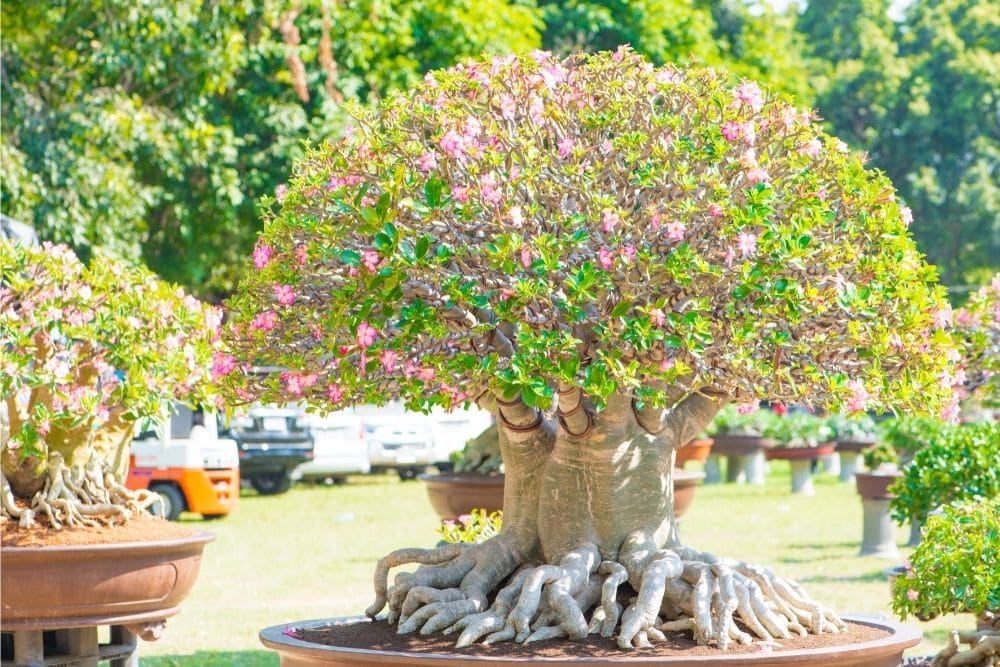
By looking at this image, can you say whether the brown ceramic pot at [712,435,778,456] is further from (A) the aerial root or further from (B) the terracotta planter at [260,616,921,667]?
(B) the terracotta planter at [260,616,921,667]

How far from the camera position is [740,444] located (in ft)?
80.6

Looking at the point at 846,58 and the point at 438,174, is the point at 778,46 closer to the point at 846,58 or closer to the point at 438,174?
the point at 846,58

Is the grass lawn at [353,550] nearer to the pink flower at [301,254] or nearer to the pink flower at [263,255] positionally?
the pink flower at [263,255]

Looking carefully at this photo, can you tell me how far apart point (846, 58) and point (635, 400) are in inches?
1586

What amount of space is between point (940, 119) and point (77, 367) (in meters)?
34.8

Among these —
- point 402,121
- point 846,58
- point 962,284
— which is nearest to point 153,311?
→ point 402,121

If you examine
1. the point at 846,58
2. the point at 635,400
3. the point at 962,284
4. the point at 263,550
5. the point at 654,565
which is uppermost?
the point at 846,58

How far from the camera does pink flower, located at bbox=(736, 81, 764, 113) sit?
4.99 metres

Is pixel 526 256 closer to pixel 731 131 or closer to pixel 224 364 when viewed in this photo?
pixel 731 131

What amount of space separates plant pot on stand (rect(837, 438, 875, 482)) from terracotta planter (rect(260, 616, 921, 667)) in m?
20.4

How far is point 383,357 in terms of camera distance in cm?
471

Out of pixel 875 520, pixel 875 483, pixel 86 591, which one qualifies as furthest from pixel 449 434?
pixel 86 591

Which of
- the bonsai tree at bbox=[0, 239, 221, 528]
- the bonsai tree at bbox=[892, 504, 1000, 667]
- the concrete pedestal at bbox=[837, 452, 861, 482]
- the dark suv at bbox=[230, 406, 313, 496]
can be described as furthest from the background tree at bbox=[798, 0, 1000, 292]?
the bonsai tree at bbox=[892, 504, 1000, 667]

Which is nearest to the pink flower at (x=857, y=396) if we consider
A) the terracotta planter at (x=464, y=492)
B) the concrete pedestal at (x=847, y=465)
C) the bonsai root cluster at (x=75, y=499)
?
the bonsai root cluster at (x=75, y=499)
